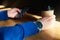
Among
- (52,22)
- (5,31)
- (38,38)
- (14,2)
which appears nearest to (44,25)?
(52,22)

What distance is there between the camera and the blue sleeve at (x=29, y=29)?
2.44 feet

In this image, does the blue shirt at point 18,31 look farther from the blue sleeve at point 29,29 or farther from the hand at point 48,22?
the hand at point 48,22

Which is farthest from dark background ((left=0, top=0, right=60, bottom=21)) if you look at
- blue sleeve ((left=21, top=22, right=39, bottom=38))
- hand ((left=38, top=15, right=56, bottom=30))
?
blue sleeve ((left=21, top=22, right=39, bottom=38))

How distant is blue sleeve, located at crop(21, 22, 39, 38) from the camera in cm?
74

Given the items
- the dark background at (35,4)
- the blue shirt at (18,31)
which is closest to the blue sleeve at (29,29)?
Answer: the blue shirt at (18,31)

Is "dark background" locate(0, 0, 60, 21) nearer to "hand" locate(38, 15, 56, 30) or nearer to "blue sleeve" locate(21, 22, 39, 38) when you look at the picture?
"hand" locate(38, 15, 56, 30)

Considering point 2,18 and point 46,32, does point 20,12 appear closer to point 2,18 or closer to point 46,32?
point 2,18

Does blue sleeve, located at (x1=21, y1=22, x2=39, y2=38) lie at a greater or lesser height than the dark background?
lesser

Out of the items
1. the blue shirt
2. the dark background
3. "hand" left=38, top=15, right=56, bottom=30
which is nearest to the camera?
the blue shirt

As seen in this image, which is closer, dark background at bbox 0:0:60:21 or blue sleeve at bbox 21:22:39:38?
blue sleeve at bbox 21:22:39:38

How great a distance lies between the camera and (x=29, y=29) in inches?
30.1

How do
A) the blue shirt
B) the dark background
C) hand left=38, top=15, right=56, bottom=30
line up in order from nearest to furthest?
the blue shirt → hand left=38, top=15, right=56, bottom=30 → the dark background

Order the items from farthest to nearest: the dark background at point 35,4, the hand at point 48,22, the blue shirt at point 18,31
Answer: the dark background at point 35,4 → the hand at point 48,22 → the blue shirt at point 18,31

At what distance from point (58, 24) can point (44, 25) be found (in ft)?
0.47
